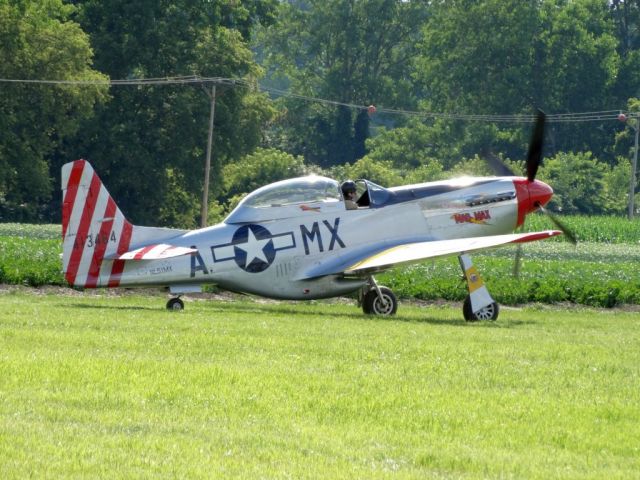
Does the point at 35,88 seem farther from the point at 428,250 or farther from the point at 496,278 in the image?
the point at 428,250

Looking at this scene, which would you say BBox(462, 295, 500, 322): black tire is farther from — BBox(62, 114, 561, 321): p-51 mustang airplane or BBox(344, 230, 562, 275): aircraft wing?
BBox(344, 230, 562, 275): aircraft wing

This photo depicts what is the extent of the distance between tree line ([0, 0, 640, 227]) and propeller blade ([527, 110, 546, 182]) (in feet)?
6.43

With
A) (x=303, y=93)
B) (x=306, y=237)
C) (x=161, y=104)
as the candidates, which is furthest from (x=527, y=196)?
(x=303, y=93)

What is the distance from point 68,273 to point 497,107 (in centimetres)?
8796

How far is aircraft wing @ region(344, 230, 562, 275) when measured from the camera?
76.1 ft

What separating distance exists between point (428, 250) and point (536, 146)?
3150mm

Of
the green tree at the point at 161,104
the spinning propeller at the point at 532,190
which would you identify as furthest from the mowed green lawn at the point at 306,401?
the green tree at the point at 161,104

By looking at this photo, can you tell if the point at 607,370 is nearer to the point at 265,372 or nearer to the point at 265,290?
the point at 265,372

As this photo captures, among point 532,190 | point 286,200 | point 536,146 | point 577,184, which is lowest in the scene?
point 286,200

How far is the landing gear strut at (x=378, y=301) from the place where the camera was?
80.4 feet

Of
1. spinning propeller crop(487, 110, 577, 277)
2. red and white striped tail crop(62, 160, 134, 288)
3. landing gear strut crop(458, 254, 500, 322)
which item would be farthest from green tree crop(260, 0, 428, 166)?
red and white striped tail crop(62, 160, 134, 288)

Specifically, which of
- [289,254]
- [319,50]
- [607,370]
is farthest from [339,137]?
[607,370]

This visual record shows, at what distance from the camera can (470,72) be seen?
111m

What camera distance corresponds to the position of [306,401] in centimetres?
1273
